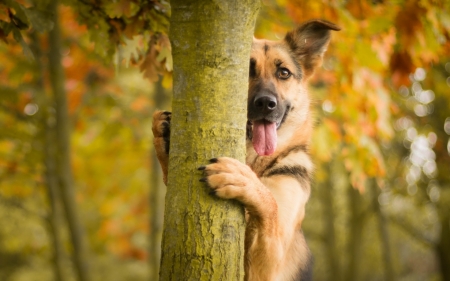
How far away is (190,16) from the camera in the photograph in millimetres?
2039

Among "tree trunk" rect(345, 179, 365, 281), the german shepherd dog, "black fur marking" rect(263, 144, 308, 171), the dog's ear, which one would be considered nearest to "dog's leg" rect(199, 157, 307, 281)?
the german shepherd dog

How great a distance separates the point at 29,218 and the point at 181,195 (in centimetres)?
1030

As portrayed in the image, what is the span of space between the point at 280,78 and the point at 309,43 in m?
0.44

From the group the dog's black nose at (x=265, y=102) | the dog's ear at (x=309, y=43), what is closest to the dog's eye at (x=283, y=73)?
the dog's ear at (x=309, y=43)

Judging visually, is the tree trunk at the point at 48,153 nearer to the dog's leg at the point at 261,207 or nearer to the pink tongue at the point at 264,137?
the pink tongue at the point at 264,137

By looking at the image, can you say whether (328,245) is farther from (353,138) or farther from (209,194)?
(209,194)

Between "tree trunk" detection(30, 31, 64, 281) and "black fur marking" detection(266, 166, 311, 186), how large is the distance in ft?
14.3

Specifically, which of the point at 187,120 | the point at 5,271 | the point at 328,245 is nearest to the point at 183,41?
the point at 187,120

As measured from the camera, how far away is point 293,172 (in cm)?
310

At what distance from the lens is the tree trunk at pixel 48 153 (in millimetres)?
6391

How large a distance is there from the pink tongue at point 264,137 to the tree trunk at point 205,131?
110 cm

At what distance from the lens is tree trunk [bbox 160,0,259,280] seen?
6.19ft

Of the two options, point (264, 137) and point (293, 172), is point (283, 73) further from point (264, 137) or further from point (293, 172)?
point (293, 172)

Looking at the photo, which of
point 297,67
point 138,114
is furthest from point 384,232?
point 297,67
